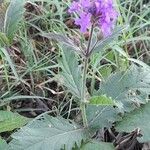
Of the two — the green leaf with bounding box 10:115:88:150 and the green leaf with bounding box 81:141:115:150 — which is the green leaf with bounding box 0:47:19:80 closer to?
the green leaf with bounding box 10:115:88:150

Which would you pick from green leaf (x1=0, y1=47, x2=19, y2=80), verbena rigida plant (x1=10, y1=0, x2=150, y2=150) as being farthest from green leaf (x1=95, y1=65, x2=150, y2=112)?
green leaf (x1=0, y1=47, x2=19, y2=80)

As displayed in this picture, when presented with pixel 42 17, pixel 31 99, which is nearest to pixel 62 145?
pixel 31 99

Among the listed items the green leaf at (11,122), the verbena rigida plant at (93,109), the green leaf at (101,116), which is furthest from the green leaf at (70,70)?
the green leaf at (11,122)

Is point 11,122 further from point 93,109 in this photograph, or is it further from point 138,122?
point 138,122

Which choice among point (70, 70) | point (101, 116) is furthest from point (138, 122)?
point (70, 70)

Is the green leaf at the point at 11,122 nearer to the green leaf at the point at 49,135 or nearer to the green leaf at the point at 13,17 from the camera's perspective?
the green leaf at the point at 49,135

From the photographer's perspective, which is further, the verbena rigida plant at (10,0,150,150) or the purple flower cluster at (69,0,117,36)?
the verbena rigida plant at (10,0,150,150)
